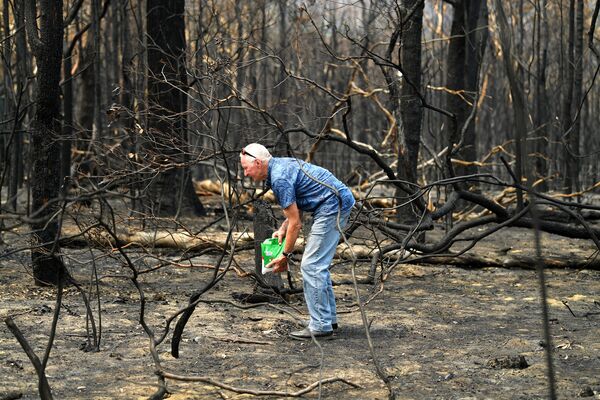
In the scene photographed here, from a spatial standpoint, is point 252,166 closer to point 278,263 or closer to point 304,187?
point 304,187

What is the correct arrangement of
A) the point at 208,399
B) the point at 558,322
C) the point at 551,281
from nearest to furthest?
1. the point at 208,399
2. the point at 558,322
3. the point at 551,281

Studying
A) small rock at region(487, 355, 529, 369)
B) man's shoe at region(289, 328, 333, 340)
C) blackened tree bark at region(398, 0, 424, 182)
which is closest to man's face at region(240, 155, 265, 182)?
man's shoe at region(289, 328, 333, 340)

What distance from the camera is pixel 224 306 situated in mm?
8461

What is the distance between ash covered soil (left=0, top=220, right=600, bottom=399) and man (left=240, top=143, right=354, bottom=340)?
0.19 metres

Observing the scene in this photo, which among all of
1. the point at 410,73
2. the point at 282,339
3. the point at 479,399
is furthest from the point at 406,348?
the point at 410,73

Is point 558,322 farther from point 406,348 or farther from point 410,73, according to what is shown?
point 410,73

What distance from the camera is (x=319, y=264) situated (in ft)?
22.9

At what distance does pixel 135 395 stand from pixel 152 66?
9229mm

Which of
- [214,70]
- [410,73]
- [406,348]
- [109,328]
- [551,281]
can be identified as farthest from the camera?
[410,73]

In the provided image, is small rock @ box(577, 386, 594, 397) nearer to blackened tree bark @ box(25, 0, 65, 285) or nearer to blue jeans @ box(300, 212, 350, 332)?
blue jeans @ box(300, 212, 350, 332)

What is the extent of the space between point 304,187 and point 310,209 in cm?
20

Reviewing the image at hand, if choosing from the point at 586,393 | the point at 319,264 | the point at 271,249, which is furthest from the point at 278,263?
the point at 586,393

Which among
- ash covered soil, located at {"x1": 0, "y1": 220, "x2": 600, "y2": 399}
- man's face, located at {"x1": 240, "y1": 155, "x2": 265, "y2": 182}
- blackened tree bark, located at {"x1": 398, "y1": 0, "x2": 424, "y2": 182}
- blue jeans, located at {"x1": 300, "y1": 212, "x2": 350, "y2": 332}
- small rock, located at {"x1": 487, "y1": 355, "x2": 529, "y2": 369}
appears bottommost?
ash covered soil, located at {"x1": 0, "y1": 220, "x2": 600, "y2": 399}

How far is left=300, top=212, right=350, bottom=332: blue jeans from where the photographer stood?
6949 millimetres
